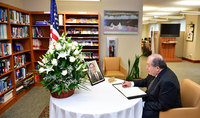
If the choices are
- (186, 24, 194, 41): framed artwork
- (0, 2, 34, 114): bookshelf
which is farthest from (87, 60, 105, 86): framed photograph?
(186, 24, 194, 41): framed artwork

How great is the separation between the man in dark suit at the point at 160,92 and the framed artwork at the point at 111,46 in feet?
9.43

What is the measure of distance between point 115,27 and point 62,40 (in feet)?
10.2

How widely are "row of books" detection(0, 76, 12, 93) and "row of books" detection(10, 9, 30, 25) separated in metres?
1.28

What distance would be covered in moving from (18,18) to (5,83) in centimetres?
158

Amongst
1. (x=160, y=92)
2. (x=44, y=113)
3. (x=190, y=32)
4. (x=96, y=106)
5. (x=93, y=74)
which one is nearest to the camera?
(x=96, y=106)

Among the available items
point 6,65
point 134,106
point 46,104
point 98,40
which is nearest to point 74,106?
point 134,106

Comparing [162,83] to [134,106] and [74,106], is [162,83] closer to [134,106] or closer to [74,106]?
[134,106]

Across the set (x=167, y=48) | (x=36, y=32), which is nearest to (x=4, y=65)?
(x=36, y=32)

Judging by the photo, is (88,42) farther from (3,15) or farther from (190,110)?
(190,110)

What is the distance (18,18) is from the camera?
11.8ft

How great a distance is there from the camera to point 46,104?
3254 millimetres

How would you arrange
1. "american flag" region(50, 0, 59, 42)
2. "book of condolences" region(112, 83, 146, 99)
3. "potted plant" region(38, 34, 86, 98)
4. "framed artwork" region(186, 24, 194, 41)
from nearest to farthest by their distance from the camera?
→ "potted plant" region(38, 34, 86, 98) < "book of condolences" region(112, 83, 146, 99) < "american flag" region(50, 0, 59, 42) < "framed artwork" region(186, 24, 194, 41)

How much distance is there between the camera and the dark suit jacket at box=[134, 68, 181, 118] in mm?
1623

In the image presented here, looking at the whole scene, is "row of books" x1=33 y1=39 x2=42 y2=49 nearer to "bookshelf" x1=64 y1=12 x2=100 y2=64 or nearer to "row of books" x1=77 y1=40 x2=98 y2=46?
"bookshelf" x1=64 y1=12 x2=100 y2=64
